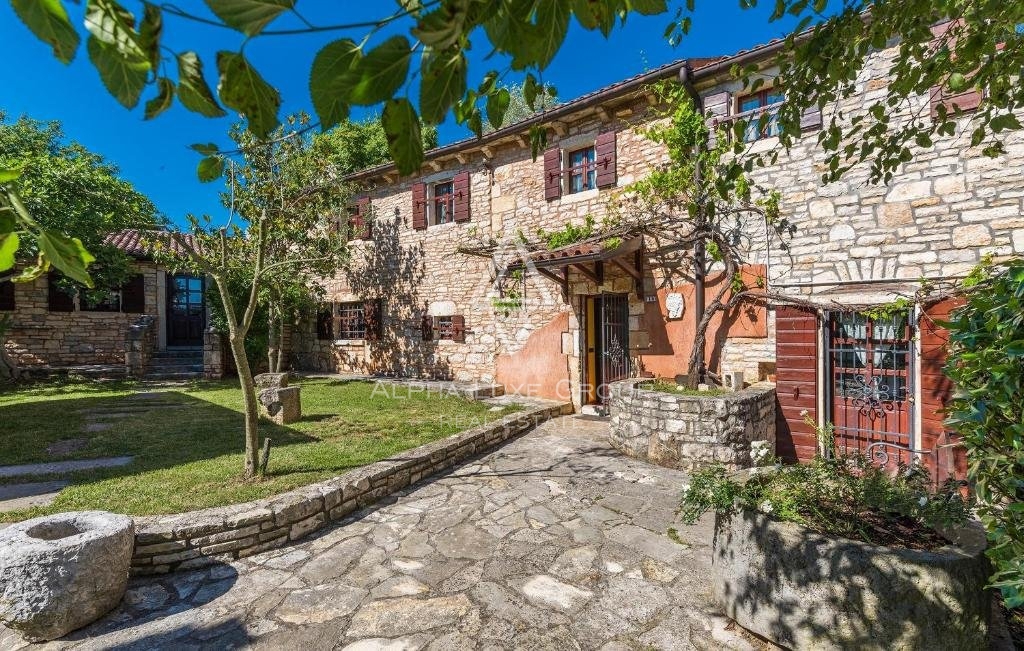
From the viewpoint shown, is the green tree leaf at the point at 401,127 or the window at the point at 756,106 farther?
the window at the point at 756,106

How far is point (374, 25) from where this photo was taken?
852 mm

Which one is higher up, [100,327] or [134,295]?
[134,295]

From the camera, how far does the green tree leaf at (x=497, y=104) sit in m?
1.38

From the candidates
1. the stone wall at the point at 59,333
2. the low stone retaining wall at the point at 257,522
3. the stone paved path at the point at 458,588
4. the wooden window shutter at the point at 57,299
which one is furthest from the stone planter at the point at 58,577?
the wooden window shutter at the point at 57,299

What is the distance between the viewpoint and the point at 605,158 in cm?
782

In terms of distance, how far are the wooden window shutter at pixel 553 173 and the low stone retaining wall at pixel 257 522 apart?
5644 mm

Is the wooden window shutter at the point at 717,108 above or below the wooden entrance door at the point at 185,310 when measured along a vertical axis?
above

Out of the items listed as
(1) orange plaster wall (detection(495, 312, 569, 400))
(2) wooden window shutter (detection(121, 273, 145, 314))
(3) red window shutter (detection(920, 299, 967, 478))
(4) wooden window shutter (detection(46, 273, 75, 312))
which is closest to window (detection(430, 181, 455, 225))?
(1) orange plaster wall (detection(495, 312, 569, 400))

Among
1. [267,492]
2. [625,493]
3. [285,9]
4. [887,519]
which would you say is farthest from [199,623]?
[887,519]

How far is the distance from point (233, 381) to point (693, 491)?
39.7ft

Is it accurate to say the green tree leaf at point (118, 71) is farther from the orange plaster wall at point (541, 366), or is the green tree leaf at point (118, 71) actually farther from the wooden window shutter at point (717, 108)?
the orange plaster wall at point (541, 366)

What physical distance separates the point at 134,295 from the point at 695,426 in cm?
1647

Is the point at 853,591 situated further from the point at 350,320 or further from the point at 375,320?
the point at 350,320

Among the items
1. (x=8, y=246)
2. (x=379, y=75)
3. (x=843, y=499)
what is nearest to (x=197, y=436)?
(x=8, y=246)
